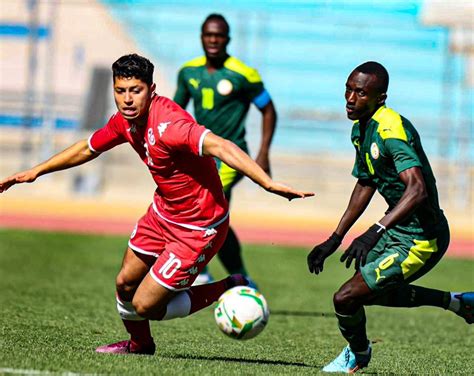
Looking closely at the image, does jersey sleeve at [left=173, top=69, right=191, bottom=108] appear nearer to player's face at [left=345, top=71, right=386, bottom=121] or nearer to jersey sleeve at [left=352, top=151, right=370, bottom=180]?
jersey sleeve at [left=352, top=151, right=370, bottom=180]

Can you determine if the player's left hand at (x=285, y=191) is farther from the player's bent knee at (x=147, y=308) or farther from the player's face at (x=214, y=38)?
the player's face at (x=214, y=38)

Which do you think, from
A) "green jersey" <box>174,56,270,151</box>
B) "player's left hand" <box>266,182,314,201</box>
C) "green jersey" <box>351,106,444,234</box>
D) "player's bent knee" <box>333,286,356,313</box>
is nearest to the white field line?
"player's left hand" <box>266,182,314,201</box>

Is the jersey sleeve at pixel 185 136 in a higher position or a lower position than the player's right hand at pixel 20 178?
higher

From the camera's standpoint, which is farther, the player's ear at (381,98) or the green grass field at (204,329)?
the player's ear at (381,98)

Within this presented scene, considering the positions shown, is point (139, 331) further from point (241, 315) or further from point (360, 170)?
point (360, 170)

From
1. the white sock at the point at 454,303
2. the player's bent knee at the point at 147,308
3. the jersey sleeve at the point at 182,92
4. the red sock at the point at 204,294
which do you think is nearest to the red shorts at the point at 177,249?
the player's bent knee at the point at 147,308

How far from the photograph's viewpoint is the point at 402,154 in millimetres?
5859

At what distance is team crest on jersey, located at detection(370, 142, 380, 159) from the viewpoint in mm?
6108

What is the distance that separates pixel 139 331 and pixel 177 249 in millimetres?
690

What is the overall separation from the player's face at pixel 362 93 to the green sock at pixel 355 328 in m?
1.22

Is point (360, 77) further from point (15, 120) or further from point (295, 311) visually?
point (15, 120)

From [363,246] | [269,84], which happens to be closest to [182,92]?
[363,246]

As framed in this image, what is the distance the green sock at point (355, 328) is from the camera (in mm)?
6207

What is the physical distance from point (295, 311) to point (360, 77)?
3.95 metres
